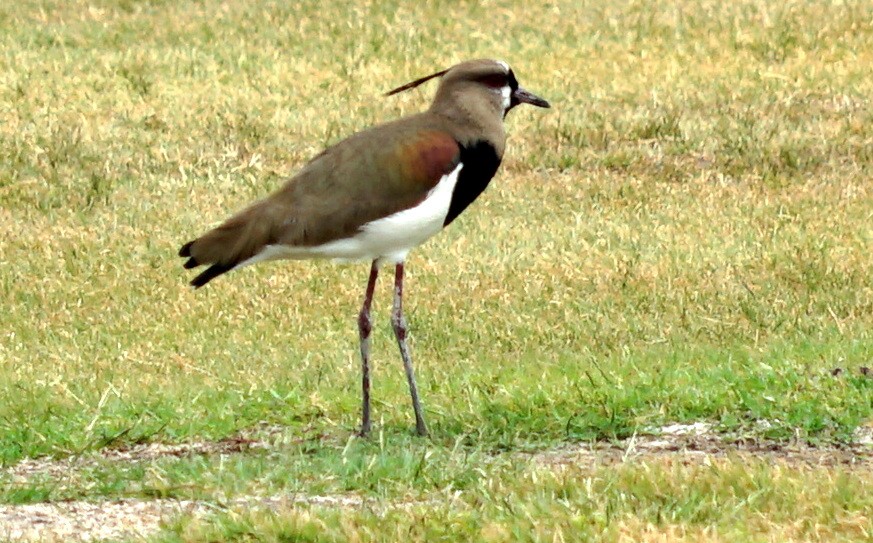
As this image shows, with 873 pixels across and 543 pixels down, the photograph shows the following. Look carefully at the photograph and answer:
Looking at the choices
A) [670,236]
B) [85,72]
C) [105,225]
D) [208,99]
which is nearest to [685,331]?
[670,236]

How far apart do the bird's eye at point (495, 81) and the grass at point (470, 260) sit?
1406 millimetres

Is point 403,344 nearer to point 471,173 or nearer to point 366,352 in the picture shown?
A: point 366,352

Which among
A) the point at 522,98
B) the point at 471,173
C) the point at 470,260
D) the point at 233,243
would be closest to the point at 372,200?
the point at 471,173

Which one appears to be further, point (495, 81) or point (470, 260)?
point (470, 260)

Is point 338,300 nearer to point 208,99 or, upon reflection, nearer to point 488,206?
point 488,206

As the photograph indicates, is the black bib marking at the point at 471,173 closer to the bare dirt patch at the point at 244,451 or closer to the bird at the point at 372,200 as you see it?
the bird at the point at 372,200

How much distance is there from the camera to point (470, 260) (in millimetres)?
11367

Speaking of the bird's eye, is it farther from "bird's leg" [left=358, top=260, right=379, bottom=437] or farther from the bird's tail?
the bird's tail

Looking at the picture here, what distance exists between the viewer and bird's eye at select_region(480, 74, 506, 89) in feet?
26.2

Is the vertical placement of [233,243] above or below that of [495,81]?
below

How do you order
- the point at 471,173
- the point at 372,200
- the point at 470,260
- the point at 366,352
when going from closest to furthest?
the point at 372,200
the point at 471,173
the point at 366,352
the point at 470,260

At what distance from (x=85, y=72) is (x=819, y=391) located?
10460mm

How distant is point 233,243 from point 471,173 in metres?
1.07

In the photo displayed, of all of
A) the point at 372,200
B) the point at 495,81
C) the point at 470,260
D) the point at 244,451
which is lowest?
the point at 470,260
